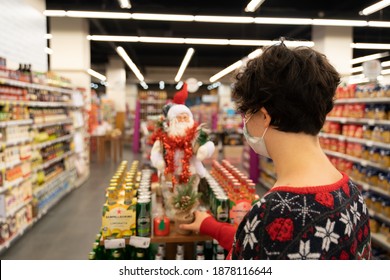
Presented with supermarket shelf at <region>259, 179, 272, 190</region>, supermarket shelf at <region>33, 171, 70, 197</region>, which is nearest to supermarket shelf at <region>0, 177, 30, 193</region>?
supermarket shelf at <region>33, 171, 70, 197</region>

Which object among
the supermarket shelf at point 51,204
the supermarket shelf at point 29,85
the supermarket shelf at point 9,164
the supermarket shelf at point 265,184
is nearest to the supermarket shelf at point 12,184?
the supermarket shelf at point 9,164

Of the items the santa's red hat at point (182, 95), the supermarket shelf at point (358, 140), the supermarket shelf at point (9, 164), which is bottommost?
the supermarket shelf at point (9, 164)

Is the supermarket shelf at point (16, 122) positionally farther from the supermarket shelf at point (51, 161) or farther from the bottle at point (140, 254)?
the bottle at point (140, 254)

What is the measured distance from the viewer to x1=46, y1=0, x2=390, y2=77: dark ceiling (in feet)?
28.2

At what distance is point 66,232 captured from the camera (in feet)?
16.3

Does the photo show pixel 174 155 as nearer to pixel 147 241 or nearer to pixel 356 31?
pixel 147 241

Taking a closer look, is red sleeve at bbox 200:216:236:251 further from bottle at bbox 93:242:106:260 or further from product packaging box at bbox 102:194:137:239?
bottle at bbox 93:242:106:260

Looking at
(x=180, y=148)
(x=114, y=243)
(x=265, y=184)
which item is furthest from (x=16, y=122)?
(x=265, y=184)

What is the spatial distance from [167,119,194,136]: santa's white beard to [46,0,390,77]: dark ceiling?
1.21 meters

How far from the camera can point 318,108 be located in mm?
1036

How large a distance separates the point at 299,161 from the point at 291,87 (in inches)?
7.9

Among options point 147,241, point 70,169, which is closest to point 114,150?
point 70,169

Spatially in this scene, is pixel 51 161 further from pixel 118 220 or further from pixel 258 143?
pixel 258 143

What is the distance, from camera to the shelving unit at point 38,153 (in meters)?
4.37
